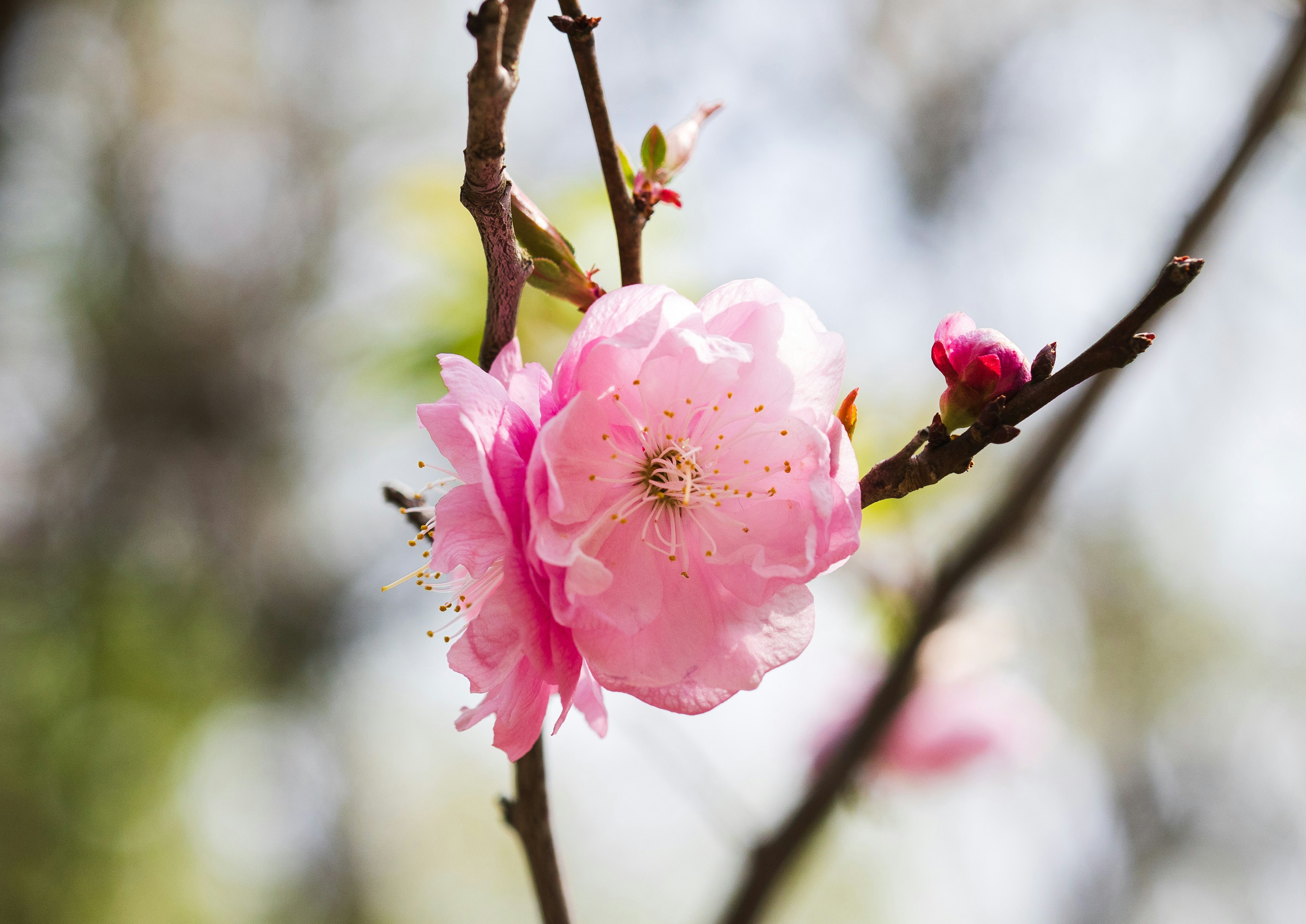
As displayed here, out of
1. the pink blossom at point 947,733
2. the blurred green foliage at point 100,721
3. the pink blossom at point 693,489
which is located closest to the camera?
the pink blossom at point 693,489

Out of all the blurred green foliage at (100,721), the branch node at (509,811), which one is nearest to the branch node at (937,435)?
the branch node at (509,811)

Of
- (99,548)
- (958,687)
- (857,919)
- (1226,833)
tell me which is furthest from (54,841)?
(1226,833)

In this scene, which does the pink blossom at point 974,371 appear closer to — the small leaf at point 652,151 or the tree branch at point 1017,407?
the tree branch at point 1017,407

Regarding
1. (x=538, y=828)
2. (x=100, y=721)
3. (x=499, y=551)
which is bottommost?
(x=538, y=828)

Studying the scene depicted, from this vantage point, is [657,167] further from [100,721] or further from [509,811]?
[100,721]

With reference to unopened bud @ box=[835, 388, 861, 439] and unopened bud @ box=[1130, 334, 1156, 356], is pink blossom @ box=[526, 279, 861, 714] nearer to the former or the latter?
unopened bud @ box=[835, 388, 861, 439]

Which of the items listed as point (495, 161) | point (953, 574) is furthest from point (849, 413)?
point (953, 574)
